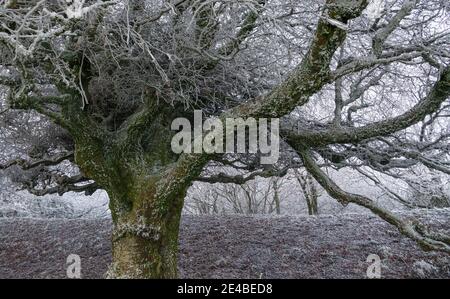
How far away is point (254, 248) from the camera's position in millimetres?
6723

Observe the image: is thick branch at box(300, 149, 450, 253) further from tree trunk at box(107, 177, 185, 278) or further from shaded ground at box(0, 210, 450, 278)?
shaded ground at box(0, 210, 450, 278)

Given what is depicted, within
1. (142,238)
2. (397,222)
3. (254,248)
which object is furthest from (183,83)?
(254,248)

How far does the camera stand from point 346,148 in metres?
5.77

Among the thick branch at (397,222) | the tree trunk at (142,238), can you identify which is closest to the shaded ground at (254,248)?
the tree trunk at (142,238)

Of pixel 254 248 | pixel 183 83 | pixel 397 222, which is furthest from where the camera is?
pixel 254 248

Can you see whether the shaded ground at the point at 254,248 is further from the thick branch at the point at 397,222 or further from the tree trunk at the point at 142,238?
the thick branch at the point at 397,222

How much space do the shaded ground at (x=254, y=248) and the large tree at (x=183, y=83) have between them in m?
1.49

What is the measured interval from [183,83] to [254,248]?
10.4 ft

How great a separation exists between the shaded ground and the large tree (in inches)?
58.6

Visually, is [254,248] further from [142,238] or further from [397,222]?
[397,222]

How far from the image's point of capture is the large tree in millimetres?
3617

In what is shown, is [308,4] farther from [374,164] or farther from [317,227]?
[317,227]

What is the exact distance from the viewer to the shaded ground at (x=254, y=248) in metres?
6.01
